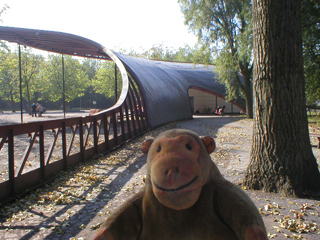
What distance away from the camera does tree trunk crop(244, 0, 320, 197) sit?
17.7 feet

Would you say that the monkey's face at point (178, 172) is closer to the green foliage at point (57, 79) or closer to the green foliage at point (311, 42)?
the green foliage at point (311, 42)

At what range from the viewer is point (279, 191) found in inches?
213

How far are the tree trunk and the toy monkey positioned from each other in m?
3.57

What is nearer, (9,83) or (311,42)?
(311,42)

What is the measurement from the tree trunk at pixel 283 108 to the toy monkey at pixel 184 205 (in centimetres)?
357

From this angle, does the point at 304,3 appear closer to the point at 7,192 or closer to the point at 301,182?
the point at 301,182

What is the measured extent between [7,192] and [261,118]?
5002 mm

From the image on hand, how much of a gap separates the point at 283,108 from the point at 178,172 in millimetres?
4154

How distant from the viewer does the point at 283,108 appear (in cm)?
543

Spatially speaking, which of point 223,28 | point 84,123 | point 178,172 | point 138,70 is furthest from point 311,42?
point 178,172

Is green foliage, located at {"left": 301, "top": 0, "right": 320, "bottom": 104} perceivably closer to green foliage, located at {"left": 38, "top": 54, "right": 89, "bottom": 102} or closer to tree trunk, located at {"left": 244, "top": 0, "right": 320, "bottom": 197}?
tree trunk, located at {"left": 244, "top": 0, "right": 320, "bottom": 197}

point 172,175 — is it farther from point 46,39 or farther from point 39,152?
point 46,39

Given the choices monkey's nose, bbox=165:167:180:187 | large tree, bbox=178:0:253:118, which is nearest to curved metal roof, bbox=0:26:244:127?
large tree, bbox=178:0:253:118

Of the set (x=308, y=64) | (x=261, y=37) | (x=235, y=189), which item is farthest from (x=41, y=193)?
(x=308, y=64)
